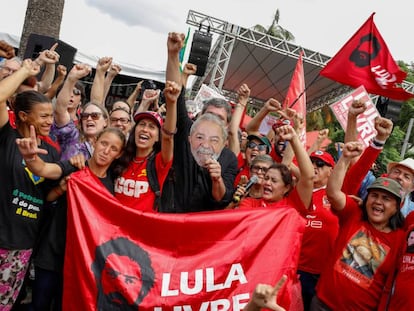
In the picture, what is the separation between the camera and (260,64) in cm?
1580

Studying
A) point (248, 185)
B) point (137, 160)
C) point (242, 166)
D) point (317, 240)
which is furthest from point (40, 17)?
point (317, 240)

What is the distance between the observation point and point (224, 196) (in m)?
2.80

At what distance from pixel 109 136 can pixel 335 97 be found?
50.3 feet

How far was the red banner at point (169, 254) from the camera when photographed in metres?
2.44

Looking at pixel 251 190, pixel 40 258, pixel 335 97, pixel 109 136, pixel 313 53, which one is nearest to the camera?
pixel 40 258

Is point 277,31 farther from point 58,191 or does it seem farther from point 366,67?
point 58,191

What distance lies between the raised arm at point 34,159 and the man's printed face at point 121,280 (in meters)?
0.64

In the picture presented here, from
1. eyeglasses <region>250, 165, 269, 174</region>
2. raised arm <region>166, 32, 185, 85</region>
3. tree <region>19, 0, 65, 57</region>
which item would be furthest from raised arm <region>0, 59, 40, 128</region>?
tree <region>19, 0, 65, 57</region>

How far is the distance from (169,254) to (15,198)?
103 cm

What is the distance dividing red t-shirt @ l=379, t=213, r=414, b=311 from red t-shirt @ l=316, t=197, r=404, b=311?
9cm

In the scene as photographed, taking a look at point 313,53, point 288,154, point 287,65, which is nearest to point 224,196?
point 288,154

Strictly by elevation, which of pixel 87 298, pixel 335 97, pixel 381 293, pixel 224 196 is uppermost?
pixel 335 97

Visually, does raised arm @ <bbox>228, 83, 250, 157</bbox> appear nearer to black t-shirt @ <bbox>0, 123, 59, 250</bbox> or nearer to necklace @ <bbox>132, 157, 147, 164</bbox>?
necklace @ <bbox>132, 157, 147, 164</bbox>

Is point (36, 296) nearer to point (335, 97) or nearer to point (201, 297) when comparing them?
point (201, 297)
